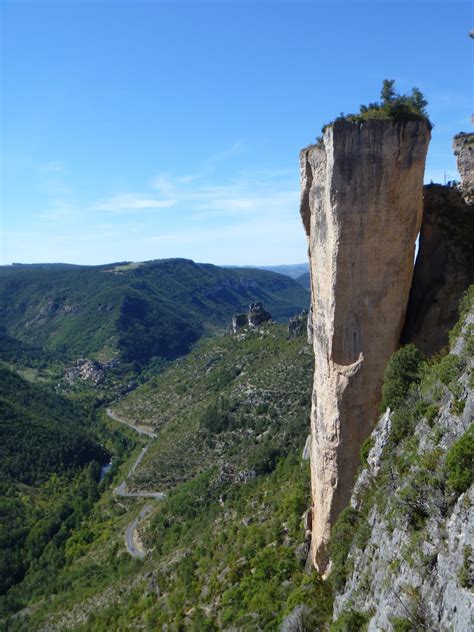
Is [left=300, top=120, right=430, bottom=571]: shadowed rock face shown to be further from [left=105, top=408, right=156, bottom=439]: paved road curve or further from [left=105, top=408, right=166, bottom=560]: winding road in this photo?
[left=105, top=408, right=156, bottom=439]: paved road curve

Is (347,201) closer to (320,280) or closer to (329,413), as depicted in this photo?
(320,280)

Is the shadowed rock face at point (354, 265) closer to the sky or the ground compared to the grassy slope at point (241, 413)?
closer to the sky

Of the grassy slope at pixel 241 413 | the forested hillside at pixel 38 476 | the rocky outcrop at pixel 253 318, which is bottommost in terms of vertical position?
the forested hillside at pixel 38 476

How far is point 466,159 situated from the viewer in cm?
2131

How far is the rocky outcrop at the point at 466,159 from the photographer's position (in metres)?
20.9

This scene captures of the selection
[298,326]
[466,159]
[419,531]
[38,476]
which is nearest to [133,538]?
Answer: [38,476]

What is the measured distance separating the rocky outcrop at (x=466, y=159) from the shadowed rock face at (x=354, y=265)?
7.87ft

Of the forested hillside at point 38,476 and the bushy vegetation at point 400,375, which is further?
the forested hillside at point 38,476

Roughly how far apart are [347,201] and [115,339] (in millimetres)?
167931

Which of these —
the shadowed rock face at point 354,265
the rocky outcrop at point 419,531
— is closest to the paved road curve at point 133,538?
the shadowed rock face at point 354,265

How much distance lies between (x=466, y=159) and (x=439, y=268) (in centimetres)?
463

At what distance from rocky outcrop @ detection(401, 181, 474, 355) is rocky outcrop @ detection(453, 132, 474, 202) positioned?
0.36 m

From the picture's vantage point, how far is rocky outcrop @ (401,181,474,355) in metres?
20.4

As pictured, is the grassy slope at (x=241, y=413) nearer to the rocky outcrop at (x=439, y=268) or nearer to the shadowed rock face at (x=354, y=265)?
the shadowed rock face at (x=354, y=265)
